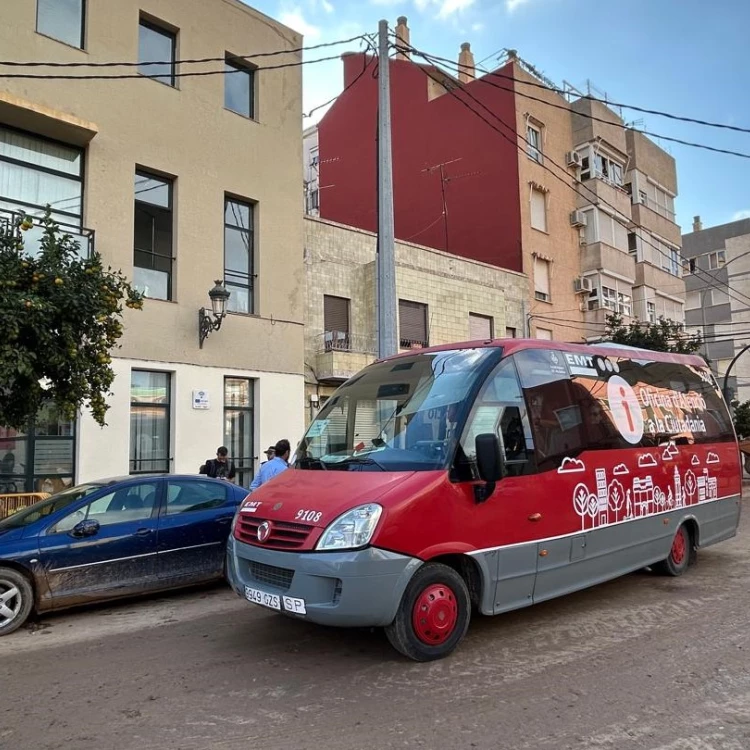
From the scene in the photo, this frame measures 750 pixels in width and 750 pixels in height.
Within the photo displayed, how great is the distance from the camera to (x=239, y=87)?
15734 millimetres

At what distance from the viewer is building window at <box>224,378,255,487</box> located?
1435 cm

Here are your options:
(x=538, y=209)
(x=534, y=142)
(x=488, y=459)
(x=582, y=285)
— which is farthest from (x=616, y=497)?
(x=534, y=142)

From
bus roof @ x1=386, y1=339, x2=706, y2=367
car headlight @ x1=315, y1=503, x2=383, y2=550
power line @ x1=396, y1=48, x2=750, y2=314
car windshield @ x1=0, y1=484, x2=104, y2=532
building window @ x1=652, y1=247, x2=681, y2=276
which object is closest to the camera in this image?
car headlight @ x1=315, y1=503, x2=383, y2=550

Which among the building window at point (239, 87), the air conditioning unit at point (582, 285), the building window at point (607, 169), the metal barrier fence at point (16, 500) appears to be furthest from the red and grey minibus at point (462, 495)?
the building window at point (607, 169)

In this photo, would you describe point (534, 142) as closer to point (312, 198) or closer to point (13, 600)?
point (312, 198)

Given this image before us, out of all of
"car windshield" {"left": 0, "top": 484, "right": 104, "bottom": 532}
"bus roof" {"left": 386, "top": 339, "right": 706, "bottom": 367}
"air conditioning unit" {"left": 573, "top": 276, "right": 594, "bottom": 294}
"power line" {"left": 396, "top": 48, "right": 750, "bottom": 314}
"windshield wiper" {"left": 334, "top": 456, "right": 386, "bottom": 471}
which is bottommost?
"car windshield" {"left": 0, "top": 484, "right": 104, "bottom": 532}

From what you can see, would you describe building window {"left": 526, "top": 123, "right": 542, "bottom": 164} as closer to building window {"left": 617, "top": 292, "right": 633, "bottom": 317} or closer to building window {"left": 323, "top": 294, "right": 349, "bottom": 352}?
building window {"left": 617, "top": 292, "right": 633, "bottom": 317}

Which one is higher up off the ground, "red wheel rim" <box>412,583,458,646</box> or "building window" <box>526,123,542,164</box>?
"building window" <box>526,123,542,164</box>

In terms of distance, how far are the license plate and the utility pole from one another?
20.0ft

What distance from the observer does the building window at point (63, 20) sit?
1241 centimetres

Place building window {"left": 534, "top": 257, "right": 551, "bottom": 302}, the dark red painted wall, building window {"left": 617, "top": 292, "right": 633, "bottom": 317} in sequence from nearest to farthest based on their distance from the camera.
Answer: building window {"left": 534, "top": 257, "right": 551, "bottom": 302} → the dark red painted wall → building window {"left": 617, "top": 292, "right": 633, "bottom": 317}

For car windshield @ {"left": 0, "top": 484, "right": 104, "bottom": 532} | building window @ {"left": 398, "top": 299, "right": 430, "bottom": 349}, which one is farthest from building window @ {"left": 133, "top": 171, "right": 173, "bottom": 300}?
building window @ {"left": 398, "top": 299, "right": 430, "bottom": 349}

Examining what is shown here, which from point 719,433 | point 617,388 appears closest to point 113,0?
point 617,388

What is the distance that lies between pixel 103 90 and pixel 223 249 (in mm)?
3786
